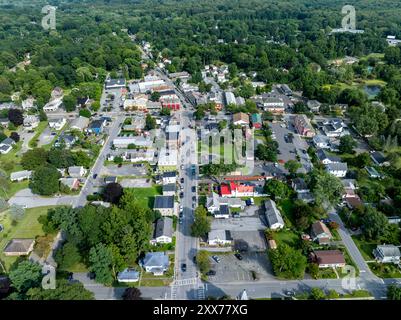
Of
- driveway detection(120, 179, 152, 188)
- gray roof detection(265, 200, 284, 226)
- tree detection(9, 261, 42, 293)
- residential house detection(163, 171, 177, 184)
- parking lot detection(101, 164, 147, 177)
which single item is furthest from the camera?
parking lot detection(101, 164, 147, 177)

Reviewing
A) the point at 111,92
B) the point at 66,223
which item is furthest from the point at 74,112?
the point at 66,223

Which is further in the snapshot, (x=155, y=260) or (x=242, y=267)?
(x=242, y=267)

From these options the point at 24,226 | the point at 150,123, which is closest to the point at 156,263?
the point at 24,226

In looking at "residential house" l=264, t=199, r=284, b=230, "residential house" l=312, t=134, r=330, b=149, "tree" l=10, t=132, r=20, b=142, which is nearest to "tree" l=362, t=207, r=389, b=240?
"residential house" l=264, t=199, r=284, b=230

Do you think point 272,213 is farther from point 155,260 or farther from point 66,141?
point 66,141

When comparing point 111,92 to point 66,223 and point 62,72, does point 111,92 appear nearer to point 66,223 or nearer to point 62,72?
point 62,72

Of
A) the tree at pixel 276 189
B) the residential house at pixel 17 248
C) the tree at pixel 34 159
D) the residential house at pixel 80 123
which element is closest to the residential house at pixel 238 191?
the tree at pixel 276 189

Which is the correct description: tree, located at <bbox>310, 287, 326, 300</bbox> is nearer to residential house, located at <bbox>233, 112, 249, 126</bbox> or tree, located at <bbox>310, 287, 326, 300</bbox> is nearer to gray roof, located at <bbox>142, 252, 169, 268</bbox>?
gray roof, located at <bbox>142, 252, 169, 268</bbox>

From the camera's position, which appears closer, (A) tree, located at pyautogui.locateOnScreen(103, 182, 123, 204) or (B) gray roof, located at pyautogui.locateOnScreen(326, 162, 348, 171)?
(A) tree, located at pyautogui.locateOnScreen(103, 182, 123, 204)
